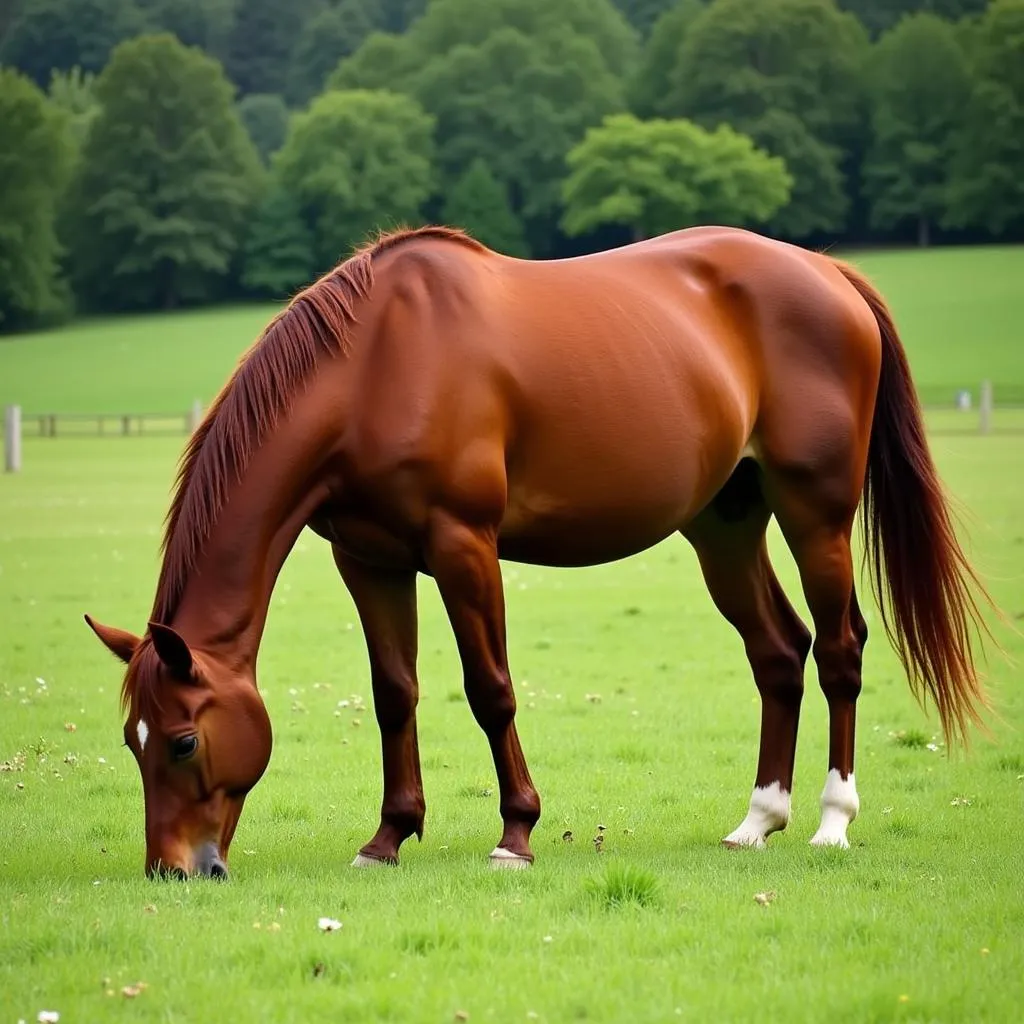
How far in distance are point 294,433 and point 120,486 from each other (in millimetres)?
24319

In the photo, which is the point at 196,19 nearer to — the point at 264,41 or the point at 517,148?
the point at 264,41

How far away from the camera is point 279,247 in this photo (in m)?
89.4

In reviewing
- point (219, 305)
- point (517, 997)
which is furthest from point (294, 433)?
point (219, 305)

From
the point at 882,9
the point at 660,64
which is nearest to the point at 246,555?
the point at 660,64

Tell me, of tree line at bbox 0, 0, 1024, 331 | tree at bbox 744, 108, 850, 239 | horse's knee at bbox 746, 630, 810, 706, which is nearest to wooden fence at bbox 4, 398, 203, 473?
tree line at bbox 0, 0, 1024, 331

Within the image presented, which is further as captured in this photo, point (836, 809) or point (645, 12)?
point (645, 12)

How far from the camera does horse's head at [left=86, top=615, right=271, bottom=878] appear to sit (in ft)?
18.0

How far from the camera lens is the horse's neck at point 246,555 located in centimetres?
575

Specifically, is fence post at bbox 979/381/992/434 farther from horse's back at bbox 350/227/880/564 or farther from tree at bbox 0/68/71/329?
tree at bbox 0/68/71/329

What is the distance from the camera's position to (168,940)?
4.73 m

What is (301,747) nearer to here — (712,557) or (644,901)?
(712,557)

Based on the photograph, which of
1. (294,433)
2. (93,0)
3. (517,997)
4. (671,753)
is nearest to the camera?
(517,997)

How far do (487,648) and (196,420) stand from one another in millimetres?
37572

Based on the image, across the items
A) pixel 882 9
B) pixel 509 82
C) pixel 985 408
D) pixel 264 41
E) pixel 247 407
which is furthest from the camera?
pixel 264 41
